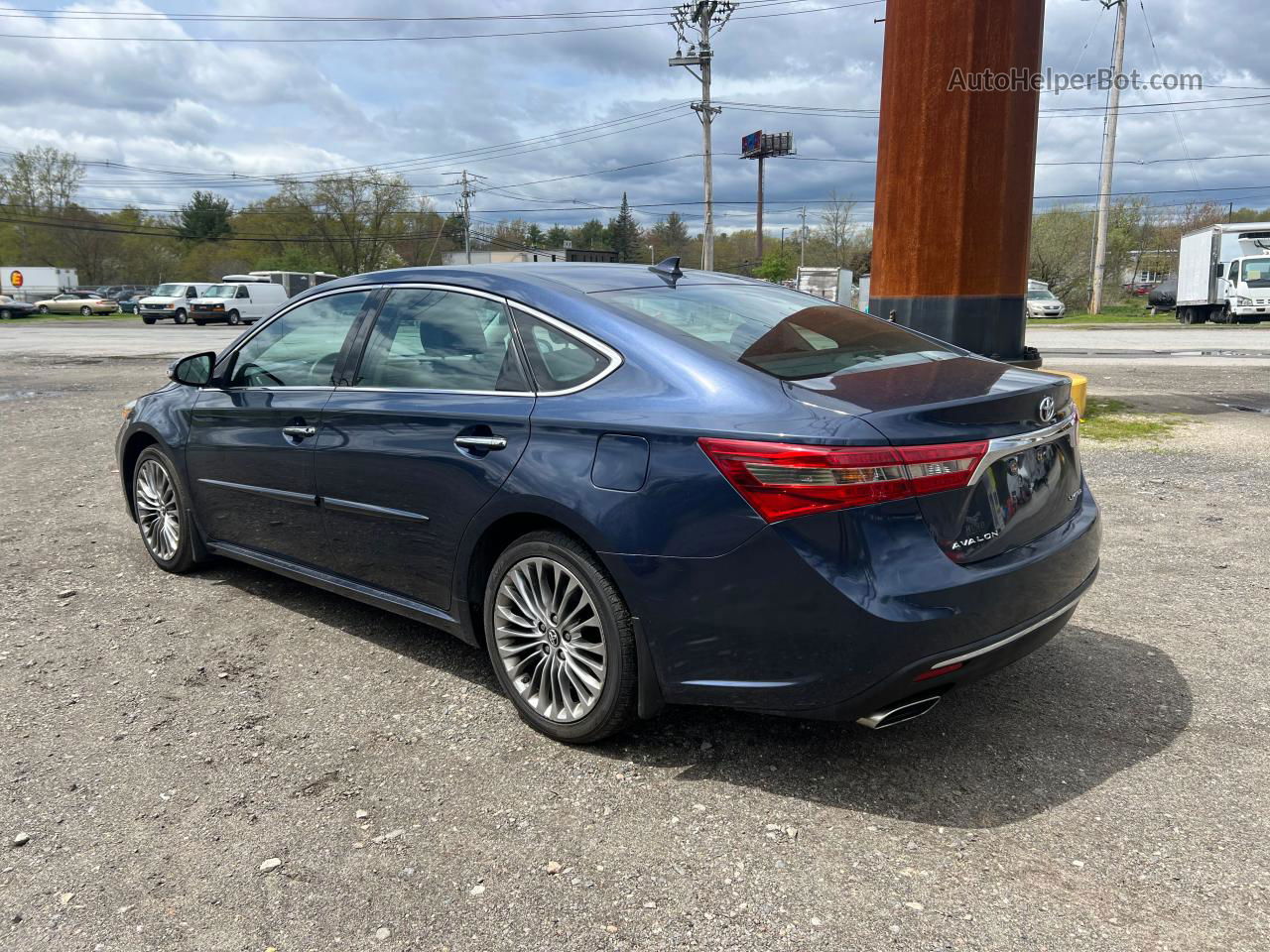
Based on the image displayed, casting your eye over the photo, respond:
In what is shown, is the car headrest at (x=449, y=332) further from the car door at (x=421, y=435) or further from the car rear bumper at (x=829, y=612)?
the car rear bumper at (x=829, y=612)

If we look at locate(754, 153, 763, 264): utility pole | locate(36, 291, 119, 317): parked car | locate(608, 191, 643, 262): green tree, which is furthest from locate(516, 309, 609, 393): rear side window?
locate(608, 191, 643, 262): green tree

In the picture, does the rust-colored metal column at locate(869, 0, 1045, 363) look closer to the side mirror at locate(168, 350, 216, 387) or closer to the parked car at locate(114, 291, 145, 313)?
the side mirror at locate(168, 350, 216, 387)

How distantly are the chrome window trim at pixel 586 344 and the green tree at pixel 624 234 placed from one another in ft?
388

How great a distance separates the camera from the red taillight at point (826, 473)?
2.67 m

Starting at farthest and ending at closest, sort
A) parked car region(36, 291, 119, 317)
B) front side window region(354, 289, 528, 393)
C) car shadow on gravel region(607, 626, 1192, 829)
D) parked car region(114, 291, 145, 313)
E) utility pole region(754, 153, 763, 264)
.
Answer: utility pole region(754, 153, 763, 264) < parked car region(114, 291, 145, 313) < parked car region(36, 291, 119, 317) < front side window region(354, 289, 528, 393) < car shadow on gravel region(607, 626, 1192, 829)

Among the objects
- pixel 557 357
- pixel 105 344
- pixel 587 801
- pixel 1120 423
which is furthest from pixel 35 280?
pixel 587 801

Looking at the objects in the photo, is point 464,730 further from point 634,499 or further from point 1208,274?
point 1208,274

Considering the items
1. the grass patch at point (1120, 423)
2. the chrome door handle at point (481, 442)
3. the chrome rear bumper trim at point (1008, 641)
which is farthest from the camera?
the grass patch at point (1120, 423)

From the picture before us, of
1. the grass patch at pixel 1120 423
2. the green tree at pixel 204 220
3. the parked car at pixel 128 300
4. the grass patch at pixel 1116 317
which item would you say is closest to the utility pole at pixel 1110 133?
the grass patch at pixel 1116 317

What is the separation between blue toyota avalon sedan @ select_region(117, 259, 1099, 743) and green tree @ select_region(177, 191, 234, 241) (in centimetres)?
9304

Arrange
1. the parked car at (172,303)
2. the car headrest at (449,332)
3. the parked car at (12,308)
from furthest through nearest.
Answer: the parked car at (12,308), the parked car at (172,303), the car headrest at (449,332)

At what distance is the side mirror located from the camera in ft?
15.9

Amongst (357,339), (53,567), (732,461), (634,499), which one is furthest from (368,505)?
(53,567)

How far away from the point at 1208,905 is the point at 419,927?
1958mm
